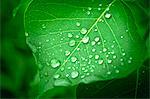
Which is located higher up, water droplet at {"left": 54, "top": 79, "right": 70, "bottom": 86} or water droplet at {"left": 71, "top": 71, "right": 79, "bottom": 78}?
water droplet at {"left": 71, "top": 71, "right": 79, "bottom": 78}

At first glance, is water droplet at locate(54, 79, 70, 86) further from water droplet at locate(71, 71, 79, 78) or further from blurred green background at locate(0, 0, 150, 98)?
blurred green background at locate(0, 0, 150, 98)

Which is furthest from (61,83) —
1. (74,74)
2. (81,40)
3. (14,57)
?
(14,57)

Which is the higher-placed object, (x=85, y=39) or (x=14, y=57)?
(x=85, y=39)

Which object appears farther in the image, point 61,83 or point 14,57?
point 14,57

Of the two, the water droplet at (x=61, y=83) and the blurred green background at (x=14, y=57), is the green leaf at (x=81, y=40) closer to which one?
the water droplet at (x=61, y=83)

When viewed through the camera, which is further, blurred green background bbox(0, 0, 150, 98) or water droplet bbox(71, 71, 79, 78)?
blurred green background bbox(0, 0, 150, 98)

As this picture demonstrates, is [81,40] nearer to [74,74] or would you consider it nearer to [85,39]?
[85,39]

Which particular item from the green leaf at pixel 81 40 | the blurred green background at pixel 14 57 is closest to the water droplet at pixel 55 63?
the green leaf at pixel 81 40

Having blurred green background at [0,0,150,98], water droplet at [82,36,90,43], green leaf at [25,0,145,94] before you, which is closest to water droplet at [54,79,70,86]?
green leaf at [25,0,145,94]
